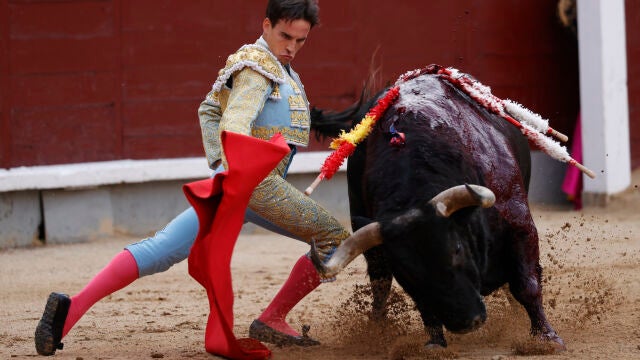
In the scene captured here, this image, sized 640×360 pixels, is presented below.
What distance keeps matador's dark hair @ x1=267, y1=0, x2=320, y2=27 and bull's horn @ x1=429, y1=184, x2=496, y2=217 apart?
64cm

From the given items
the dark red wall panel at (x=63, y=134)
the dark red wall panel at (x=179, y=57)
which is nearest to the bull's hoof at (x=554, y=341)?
the dark red wall panel at (x=179, y=57)

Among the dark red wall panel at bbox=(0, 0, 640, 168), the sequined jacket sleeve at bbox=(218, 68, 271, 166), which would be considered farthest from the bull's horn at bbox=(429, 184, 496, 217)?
the dark red wall panel at bbox=(0, 0, 640, 168)

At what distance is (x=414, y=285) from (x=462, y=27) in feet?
14.3

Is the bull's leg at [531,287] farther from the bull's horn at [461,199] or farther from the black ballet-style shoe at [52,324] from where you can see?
the black ballet-style shoe at [52,324]

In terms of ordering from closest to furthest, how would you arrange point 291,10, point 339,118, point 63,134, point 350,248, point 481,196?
point 481,196
point 350,248
point 291,10
point 339,118
point 63,134

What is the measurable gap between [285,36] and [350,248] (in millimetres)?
628

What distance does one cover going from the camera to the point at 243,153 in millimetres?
3131

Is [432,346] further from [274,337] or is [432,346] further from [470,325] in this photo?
[274,337]

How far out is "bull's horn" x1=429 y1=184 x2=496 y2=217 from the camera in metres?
3.03

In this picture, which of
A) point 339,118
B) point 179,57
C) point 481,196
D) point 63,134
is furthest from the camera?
point 179,57

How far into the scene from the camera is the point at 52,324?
10.9 ft

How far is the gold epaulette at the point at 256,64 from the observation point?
10.9 ft

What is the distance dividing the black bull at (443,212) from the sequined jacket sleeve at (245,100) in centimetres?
39

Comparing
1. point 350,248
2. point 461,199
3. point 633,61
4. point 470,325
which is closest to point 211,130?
point 350,248
